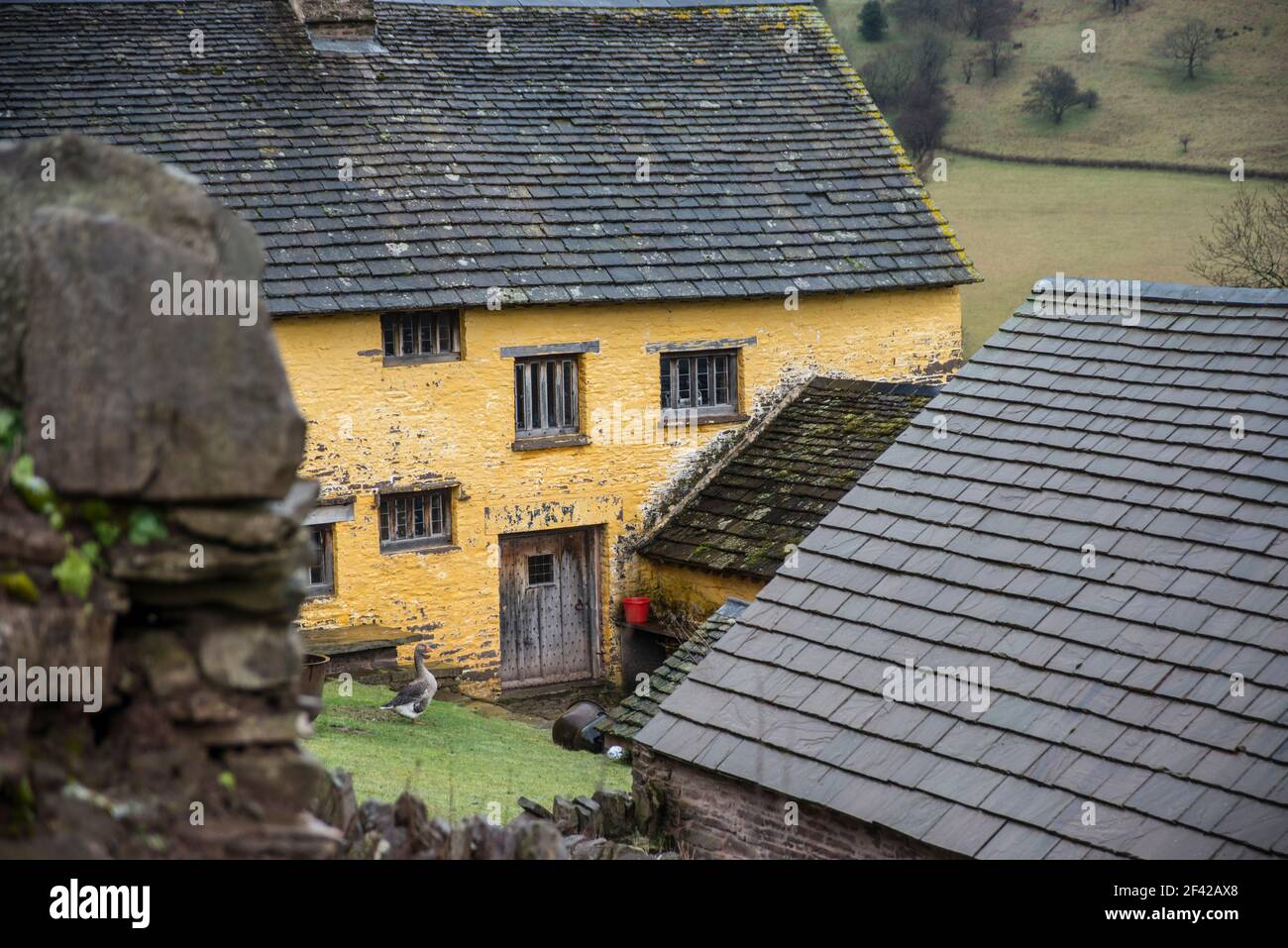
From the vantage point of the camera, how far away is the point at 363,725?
51.4 feet

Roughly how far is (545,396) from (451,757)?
6936mm

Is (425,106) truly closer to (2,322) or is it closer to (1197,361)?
(1197,361)

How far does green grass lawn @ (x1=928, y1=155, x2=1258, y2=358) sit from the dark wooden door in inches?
786

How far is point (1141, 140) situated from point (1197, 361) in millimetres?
40456

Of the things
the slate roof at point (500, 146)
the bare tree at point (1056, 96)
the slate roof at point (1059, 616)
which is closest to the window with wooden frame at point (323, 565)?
the slate roof at point (500, 146)

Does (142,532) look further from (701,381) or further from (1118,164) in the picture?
(1118,164)

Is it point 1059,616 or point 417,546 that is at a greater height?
point 1059,616

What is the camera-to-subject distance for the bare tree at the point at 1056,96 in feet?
167

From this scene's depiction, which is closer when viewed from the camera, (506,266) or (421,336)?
(421,336)

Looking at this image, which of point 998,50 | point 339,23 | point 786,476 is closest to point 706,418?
point 786,476

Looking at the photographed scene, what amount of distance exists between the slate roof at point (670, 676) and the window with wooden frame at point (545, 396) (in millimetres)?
5704

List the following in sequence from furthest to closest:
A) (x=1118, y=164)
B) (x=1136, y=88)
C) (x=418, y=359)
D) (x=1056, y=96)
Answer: (x=1136, y=88) → (x=1056, y=96) → (x=1118, y=164) → (x=418, y=359)

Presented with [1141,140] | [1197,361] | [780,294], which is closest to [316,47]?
[780,294]

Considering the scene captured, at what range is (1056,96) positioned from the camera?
1998 inches
